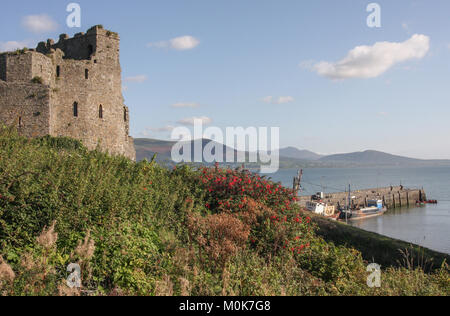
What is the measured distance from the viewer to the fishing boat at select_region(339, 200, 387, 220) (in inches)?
2375

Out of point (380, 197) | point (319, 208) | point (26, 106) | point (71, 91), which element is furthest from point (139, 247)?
point (380, 197)

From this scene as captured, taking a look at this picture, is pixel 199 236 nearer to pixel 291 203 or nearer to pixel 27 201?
pixel 27 201

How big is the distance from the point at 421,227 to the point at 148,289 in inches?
2358

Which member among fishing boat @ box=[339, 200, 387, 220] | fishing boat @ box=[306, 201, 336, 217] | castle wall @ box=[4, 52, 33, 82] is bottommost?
fishing boat @ box=[339, 200, 387, 220]

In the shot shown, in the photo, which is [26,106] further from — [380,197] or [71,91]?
[380,197]

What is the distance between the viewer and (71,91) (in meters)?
24.2

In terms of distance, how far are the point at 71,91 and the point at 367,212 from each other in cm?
5985

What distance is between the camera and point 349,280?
7.78 m

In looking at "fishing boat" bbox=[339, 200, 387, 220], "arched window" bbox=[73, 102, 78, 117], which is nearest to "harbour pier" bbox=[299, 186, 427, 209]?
"fishing boat" bbox=[339, 200, 387, 220]

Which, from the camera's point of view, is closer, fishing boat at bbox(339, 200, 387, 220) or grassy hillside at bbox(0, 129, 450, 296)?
grassy hillside at bbox(0, 129, 450, 296)

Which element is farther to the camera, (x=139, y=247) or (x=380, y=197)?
(x=380, y=197)

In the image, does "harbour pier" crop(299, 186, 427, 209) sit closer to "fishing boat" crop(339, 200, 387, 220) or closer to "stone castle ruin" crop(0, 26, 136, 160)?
"fishing boat" crop(339, 200, 387, 220)

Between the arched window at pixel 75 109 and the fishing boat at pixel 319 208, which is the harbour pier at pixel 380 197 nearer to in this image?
the fishing boat at pixel 319 208
